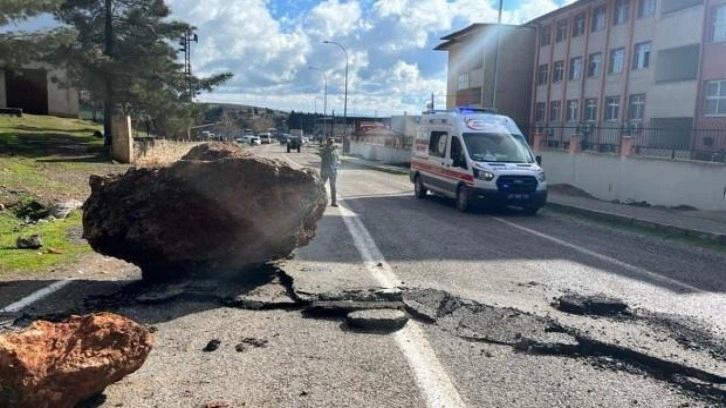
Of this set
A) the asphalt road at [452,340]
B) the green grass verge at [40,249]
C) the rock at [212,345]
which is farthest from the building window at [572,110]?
the rock at [212,345]

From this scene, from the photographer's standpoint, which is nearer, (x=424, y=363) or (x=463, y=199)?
(x=424, y=363)

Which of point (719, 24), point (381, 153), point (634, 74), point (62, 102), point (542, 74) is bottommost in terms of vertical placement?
point (381, 153)

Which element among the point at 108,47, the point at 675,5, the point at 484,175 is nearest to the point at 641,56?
the point at 675,5

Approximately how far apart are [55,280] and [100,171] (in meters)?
15.3

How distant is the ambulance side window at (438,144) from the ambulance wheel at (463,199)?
61.8 inches

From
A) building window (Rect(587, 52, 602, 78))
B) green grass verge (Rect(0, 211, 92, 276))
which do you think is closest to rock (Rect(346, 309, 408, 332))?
green grass verge (Rect(0, 211, 92, 276))

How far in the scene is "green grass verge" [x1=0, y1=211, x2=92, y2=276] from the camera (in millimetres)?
7437

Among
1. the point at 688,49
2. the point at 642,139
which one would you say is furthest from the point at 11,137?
the point at 688,49

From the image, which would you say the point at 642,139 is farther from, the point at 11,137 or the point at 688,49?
the point at 11,137

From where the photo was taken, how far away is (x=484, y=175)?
14.3 m

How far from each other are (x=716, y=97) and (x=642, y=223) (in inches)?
743

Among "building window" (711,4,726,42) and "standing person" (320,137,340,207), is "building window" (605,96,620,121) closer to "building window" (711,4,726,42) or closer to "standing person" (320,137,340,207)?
"building window" (711,4,726,42)

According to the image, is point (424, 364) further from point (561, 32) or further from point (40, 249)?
point (561, 32)

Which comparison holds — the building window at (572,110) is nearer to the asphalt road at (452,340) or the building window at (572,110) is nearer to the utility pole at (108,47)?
the utility pole at (108,47)
